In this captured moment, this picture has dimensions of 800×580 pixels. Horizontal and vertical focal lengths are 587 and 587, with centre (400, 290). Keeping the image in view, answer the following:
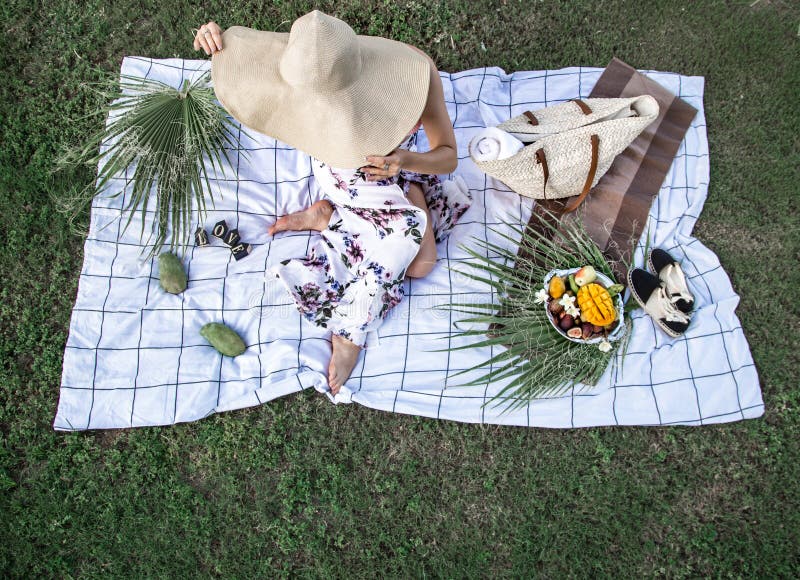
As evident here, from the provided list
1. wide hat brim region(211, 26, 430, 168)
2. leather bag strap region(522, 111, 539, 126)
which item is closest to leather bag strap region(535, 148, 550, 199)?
leather bag strap region(522, 111, 539, 126)

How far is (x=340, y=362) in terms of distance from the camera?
3.10 meters

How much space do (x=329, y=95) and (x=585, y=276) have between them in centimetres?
138

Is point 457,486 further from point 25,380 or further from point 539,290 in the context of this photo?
point 25,380

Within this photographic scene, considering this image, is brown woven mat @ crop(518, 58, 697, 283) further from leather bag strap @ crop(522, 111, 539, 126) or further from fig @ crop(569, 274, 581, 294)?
fig @ crop(569, 274, 581, 294)

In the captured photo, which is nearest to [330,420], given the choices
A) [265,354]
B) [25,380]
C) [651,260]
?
[265,354]

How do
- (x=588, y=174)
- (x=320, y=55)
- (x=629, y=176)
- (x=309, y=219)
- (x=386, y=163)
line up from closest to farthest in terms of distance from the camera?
(x=320, y=55) → (x=386, y=163) → (x=588, y=174) → (x=309, y=219) → (x=629, y=176)

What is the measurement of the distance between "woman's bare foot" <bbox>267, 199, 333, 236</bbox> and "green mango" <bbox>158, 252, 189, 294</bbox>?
0.54m

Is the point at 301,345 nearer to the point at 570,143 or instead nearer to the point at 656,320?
the point at 570,143

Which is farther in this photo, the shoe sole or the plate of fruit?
the shoe sole

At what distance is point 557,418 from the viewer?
3.08 meters

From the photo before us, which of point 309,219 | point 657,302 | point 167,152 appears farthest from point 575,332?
point 167,152

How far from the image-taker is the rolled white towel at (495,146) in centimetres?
302

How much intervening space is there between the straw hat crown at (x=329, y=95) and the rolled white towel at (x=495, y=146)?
67 centimetres

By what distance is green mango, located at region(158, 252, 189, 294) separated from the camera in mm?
3172
